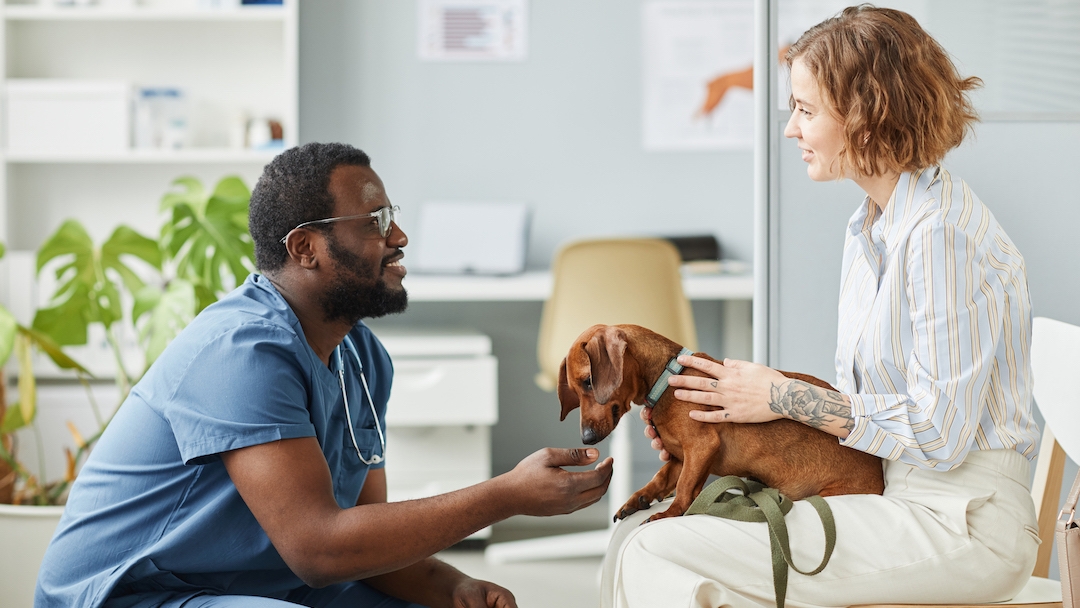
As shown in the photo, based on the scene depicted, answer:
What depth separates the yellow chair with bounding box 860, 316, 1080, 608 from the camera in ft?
4.12

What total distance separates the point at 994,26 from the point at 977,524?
3.55 feet

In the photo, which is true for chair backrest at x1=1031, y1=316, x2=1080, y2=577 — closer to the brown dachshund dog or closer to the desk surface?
the brown dachshund dog

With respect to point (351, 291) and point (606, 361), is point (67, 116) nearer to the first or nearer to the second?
point (351, 291)

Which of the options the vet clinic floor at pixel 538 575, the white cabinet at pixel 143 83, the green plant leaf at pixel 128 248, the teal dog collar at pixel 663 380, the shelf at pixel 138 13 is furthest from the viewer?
the white cabinet at pixel 143 83

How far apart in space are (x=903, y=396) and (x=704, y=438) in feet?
0.84

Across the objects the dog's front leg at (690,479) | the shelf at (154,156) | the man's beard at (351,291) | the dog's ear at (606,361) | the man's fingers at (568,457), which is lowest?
the dog's front leg at (690,479)

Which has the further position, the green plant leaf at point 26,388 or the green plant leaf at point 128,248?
the green plant leaf at point 128,248

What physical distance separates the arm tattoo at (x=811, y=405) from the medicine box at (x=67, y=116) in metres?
2.69

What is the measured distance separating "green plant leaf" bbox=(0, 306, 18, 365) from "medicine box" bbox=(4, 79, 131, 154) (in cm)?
127

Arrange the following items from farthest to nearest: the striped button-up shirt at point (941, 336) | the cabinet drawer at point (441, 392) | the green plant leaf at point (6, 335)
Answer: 1. the cabinet drawer at point (441, 392)
2. the green plant leaf at point (6, 335)
3. the striped button-up shirt at point (941, 336)

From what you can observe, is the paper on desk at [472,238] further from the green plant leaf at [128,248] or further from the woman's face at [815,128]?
the woman's face at [815,128]

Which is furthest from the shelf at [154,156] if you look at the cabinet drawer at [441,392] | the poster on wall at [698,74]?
Answer: the poster on wall at [698,74]

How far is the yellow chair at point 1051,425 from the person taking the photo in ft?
4.12

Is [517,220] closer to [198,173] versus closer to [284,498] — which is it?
[198,173]
